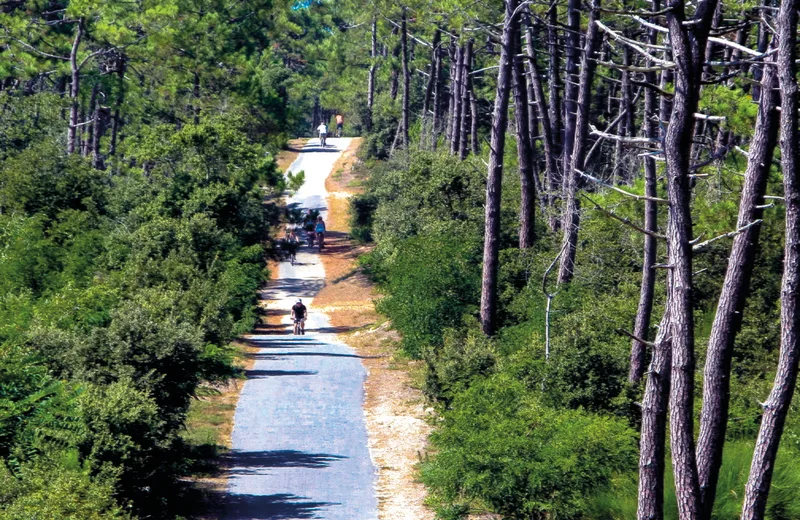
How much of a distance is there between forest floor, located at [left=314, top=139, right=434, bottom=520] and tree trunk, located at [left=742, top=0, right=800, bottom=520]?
605 centimetres

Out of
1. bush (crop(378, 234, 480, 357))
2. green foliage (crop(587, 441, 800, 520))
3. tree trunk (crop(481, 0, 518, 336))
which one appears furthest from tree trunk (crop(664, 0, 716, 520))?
bush (crop(378, 234, 480, 357))

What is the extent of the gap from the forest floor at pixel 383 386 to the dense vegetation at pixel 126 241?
10.4ft

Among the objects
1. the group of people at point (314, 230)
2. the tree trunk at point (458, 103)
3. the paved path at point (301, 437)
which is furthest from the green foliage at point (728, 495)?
the group of people at point (314, 230)

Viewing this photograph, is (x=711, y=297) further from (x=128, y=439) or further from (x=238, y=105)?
(x=238, y=105)

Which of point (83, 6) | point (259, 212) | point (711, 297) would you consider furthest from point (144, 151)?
point (711, 297)

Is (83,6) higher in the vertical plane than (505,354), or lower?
higher

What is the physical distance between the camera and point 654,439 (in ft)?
35.1

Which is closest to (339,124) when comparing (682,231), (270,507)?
(270,507)

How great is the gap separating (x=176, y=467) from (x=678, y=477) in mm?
7387

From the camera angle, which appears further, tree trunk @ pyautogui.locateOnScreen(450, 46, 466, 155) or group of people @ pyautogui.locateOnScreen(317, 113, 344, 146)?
group of people @ pyautogui.locateOnScreen(317, 113, 344, 146)

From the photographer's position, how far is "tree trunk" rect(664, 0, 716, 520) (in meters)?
9.55

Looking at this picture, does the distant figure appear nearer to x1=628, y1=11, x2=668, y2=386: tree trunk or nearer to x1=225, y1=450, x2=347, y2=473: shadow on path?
x1=628, y1=11, x2=668, y2=386: tree trunk

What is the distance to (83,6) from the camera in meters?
41.6

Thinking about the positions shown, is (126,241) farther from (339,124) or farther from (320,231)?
(339,124)
